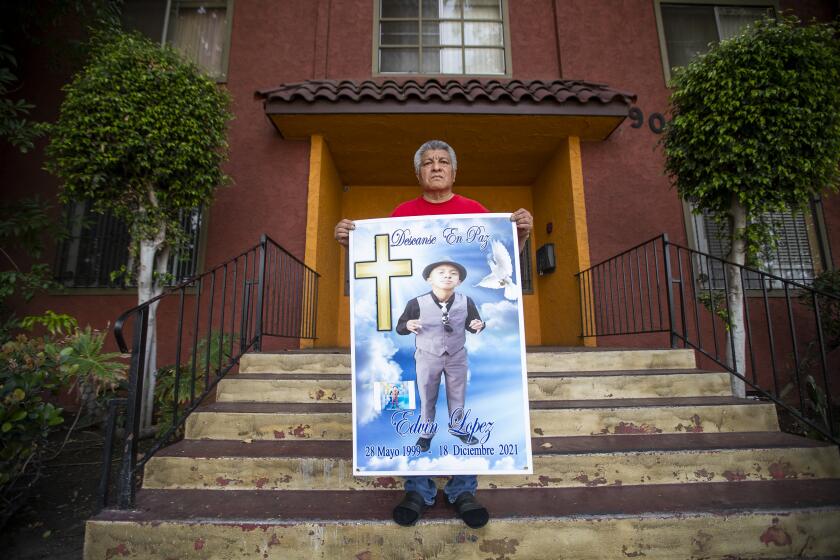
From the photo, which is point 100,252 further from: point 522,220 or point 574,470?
point 574,470

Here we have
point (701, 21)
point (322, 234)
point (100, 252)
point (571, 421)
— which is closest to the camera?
point (571, 421)

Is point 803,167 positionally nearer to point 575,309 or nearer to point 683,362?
point 683,362

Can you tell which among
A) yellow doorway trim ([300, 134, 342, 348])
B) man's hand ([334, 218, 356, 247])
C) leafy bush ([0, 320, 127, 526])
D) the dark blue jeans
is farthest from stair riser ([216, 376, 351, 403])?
yellow doorway trim ([300, 134, 342, 348])

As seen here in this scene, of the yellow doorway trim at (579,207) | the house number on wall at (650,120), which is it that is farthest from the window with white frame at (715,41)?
the yellow doorway trim at (579,207)

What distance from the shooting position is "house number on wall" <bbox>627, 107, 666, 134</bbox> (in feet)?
18.6

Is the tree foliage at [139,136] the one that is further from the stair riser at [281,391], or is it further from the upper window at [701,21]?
the upper window at [701,21]

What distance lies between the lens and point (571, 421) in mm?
2816

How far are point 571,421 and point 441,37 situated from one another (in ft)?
18.6

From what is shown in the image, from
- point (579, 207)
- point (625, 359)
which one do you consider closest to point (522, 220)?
point (625, 359)

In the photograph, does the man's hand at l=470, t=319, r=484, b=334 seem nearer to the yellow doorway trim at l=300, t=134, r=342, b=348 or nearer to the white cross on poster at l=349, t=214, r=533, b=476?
the white cross on poster at l=349, t=214, r=533, b=476

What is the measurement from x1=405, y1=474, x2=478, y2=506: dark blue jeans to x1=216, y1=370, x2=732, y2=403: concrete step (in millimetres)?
1086

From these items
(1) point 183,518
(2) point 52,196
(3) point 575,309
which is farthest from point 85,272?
(3) point 575,309

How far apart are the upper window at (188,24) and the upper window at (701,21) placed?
6.48 meters

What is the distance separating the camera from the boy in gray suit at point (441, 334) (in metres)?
2.11
